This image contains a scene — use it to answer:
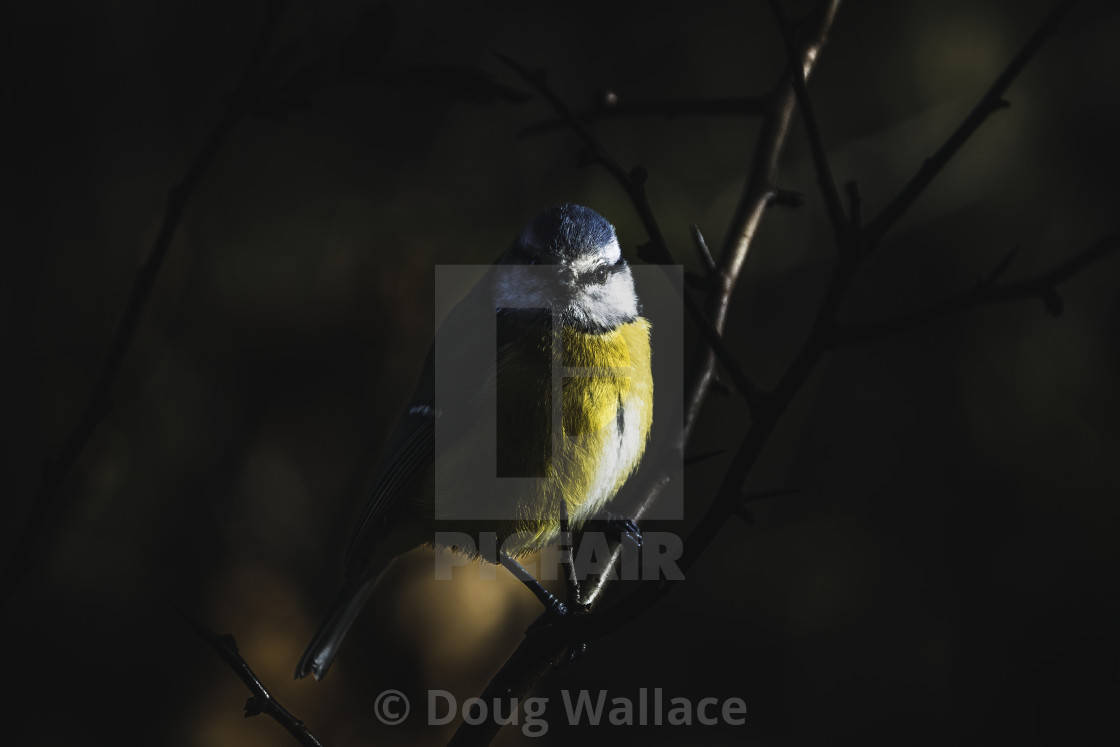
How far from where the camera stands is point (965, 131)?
0.71 m

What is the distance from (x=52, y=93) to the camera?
9.20 ft

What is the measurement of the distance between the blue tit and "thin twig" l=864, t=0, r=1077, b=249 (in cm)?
98

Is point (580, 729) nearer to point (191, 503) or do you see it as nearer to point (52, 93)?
point (191, 503)

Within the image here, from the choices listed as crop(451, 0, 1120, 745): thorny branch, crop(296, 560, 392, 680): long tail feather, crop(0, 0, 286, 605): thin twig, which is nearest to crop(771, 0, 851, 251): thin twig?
crop(451, 0, 1120, 745): thorny branch

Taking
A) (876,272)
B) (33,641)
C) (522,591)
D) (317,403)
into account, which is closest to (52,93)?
(317,403)

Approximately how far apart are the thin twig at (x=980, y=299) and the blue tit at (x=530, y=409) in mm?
941

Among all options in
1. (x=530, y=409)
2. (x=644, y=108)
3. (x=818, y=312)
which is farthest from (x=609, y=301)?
(x=818, y=312)

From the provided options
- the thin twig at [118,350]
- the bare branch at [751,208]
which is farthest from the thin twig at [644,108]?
the thin twig at [118,350]

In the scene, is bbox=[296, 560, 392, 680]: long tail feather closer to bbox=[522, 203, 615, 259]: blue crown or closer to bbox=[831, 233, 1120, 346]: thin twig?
bbox=[522, 203, 615, 259]: blue crown

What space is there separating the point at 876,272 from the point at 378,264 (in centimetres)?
184

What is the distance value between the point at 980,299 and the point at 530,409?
1.04 metres

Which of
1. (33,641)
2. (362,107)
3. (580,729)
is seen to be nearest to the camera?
(33,641)

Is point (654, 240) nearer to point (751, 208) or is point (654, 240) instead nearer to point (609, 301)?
point (751, 208)

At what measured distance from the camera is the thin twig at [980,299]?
677 millimetres
